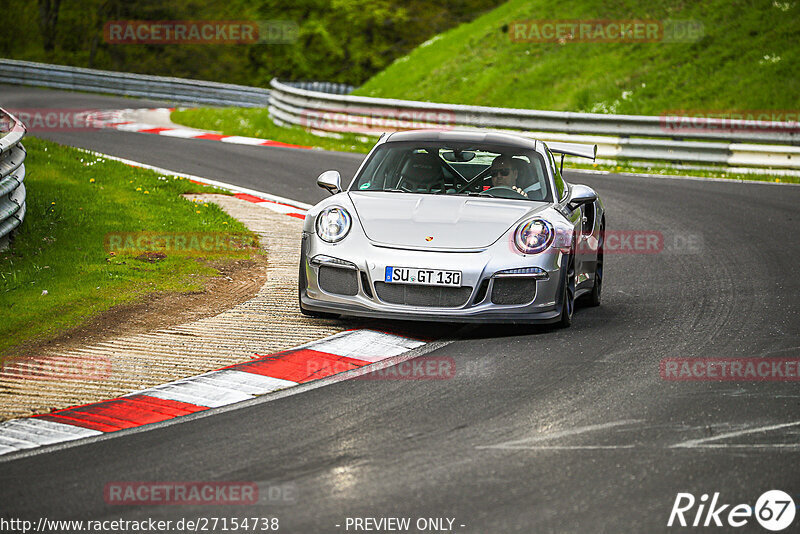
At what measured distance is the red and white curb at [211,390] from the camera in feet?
18.0

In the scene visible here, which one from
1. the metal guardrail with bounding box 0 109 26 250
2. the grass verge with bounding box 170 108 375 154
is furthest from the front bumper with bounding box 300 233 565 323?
the grass verge with bounding box 170 108 375 154

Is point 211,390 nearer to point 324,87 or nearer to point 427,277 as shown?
point 427,277

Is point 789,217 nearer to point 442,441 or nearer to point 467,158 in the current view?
point 467,158

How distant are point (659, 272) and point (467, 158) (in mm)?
2529

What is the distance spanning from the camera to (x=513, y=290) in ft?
24.4

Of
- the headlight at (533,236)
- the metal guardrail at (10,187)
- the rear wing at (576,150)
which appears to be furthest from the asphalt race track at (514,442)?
the metal guardrail at (10,187)

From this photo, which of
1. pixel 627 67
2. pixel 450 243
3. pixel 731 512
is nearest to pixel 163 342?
pixel 450 243

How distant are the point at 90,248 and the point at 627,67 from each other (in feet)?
60.5

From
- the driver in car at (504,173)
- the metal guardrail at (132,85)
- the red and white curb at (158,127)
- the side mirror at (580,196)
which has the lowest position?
the side mirror at (580,196)

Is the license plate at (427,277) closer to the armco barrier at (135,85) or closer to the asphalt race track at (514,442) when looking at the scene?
the asphalt race track at (514,442)

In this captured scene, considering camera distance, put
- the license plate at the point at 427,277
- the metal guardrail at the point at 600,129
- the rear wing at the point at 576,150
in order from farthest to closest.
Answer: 1. the metal guardrail at the point at 600,129
2. the rear wing at the point at 576,150
3. the license plate at the point at 427,277

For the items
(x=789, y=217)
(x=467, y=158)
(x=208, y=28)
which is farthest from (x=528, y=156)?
(x=208, y=28)

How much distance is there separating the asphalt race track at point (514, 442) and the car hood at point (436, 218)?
2.32 ft

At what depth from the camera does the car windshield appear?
848cm
